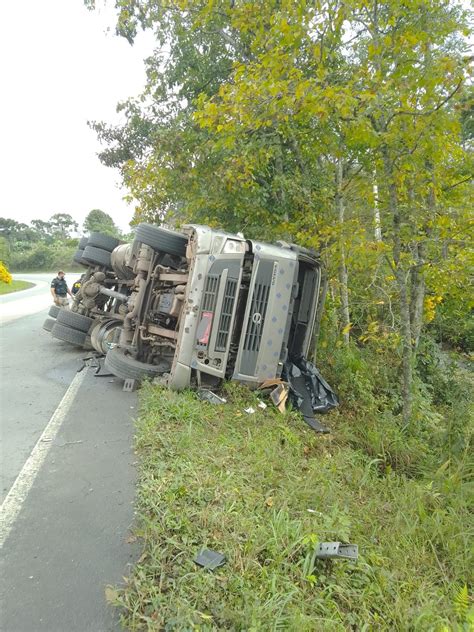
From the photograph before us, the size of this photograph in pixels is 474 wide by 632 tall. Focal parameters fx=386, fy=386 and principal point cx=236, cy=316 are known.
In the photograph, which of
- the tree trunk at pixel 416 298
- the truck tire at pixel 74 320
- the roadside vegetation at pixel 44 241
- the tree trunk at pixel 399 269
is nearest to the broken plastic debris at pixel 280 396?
the tree trunk at pixel 399 269

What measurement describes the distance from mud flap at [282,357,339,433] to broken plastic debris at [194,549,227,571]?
2.67 metres

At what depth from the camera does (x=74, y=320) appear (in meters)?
6.76

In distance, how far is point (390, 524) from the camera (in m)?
2.82

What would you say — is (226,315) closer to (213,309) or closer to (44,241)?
(213,309)

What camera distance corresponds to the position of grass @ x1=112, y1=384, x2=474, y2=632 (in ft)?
5.98

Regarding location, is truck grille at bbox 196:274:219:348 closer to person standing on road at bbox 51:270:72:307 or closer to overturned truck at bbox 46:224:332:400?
overturned truck at bbox 46:224:332:400

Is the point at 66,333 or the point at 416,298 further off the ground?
the point at 416,298

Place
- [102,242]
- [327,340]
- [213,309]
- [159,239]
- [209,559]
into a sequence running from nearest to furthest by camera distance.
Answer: [209,559] → [213,309] → [159,239] → [327,340] → [102,242]

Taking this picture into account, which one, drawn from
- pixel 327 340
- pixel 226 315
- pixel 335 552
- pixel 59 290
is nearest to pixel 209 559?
pixel 335 552

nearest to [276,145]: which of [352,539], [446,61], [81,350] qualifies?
Answer: [446,61]

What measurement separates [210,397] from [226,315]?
960 millimetres

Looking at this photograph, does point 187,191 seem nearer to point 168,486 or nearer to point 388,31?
point 388,31

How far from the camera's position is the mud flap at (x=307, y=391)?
4.75 m

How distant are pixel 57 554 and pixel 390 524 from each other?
223 cm
